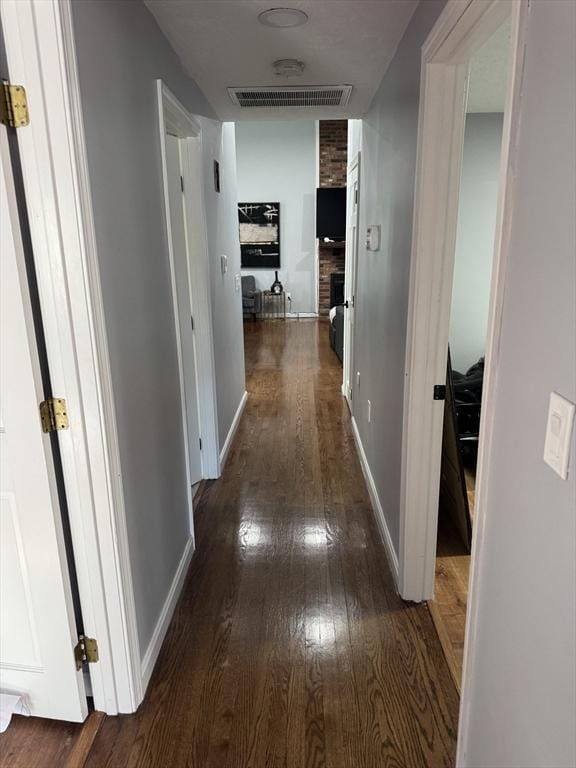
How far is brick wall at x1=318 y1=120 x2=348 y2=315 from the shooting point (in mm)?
9008

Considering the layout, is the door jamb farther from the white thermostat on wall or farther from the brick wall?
the brick wall

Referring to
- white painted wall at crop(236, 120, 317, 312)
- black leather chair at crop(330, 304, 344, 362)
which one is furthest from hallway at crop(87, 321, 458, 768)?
white painted wall at crop(236, 120, 317, 312)

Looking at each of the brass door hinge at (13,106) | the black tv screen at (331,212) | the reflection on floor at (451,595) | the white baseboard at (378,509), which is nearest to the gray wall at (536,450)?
the reflection on floor at (451,595)

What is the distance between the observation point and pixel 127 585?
161cm

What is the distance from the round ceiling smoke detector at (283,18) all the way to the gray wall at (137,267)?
0.42 m

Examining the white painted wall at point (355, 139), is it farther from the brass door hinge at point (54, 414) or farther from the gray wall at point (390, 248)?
the brass door hinge at point (54, 414)

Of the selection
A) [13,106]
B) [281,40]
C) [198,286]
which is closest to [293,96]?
[281,40]

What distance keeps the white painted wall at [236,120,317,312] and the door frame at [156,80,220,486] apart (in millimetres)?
6974

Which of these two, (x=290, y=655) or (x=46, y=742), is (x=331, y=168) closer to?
(x=290, y=655)

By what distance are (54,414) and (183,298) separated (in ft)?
5.14

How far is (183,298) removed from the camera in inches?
114

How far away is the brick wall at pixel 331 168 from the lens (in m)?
9.01

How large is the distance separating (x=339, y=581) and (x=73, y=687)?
116 cm

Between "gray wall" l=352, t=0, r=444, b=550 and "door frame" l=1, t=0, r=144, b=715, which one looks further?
"gray wall" l=352, t=0, r=444, b=550
